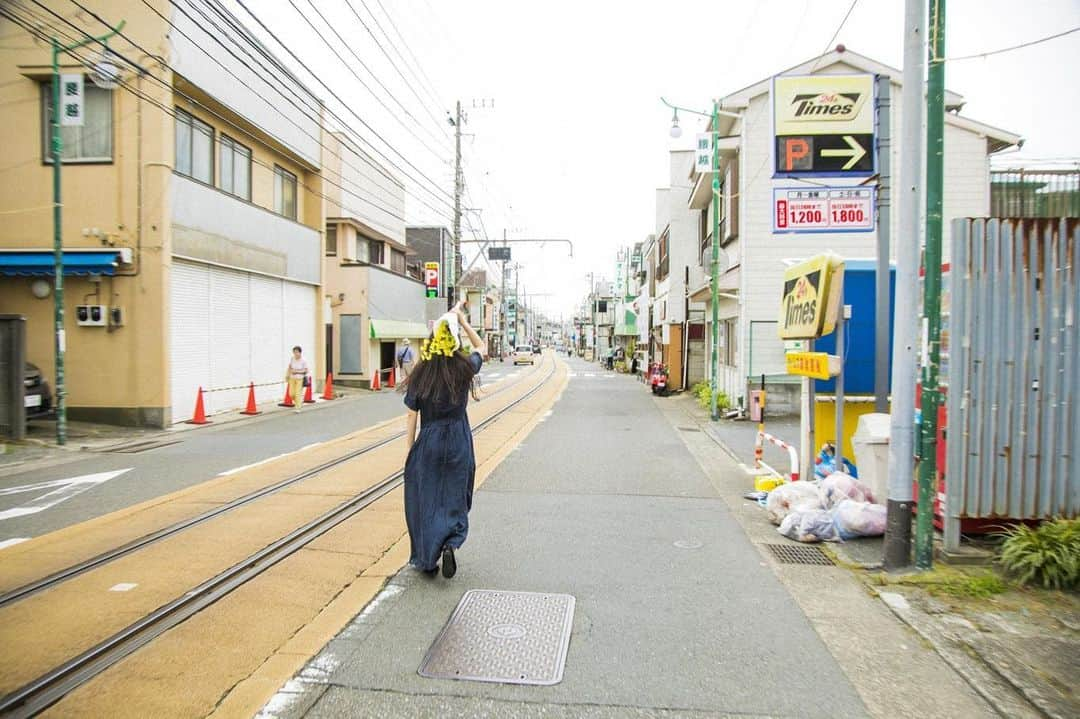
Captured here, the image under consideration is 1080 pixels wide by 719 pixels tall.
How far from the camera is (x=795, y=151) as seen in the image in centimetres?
892

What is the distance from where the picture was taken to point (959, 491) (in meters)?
5.75

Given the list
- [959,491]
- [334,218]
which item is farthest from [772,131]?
A: [334,218]

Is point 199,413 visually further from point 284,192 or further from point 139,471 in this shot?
point 284,192

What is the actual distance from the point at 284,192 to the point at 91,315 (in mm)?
9361

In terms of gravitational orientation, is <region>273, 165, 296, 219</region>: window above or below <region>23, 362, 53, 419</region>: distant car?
above

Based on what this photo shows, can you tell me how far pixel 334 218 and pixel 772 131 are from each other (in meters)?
23.5

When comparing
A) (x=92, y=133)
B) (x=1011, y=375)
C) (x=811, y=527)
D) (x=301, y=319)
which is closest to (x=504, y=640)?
(x=811, y=527)

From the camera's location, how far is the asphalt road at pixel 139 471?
7.66 m

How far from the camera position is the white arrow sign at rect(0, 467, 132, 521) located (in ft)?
25.6

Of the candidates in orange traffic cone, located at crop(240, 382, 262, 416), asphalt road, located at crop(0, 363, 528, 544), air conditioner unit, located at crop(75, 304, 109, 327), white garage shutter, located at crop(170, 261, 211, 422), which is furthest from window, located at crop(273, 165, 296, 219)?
asphalt road, located at crop(0, 363, 528, 544)

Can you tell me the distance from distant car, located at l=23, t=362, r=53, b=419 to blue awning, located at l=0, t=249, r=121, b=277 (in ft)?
7.37

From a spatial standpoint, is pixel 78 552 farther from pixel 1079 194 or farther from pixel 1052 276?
pixel 1079 194

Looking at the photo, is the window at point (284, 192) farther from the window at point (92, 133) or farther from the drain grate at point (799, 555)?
the drain grate at point (799, 555)

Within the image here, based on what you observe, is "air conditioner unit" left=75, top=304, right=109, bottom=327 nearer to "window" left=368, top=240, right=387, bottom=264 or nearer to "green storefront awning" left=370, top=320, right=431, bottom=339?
"green storefront awning" left=370, top=320, right=431, bottom=339
